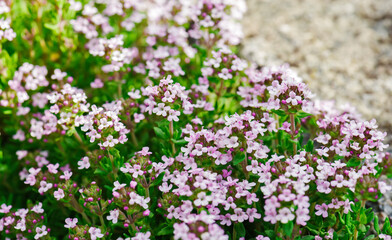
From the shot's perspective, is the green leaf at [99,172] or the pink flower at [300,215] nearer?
the pink flower at [300,215]

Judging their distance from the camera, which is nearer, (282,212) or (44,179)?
(282,212)

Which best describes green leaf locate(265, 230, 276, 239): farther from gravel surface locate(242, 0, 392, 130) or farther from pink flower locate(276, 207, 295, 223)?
gravel surface locate(242, 0, 392, 130)

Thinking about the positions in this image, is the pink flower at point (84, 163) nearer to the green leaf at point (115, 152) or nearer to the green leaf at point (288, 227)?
the green leaf at point (115, 152)

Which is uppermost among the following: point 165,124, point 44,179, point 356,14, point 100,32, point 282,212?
point 356,14

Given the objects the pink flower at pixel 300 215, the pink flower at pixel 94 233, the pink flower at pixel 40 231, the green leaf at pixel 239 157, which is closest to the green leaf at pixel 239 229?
the green leaf at pixel 239 157

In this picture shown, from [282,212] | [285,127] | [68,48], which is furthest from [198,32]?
[282,212]

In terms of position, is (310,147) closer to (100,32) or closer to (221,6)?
(221,6)

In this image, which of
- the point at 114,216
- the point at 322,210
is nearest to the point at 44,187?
the point at 114,216
